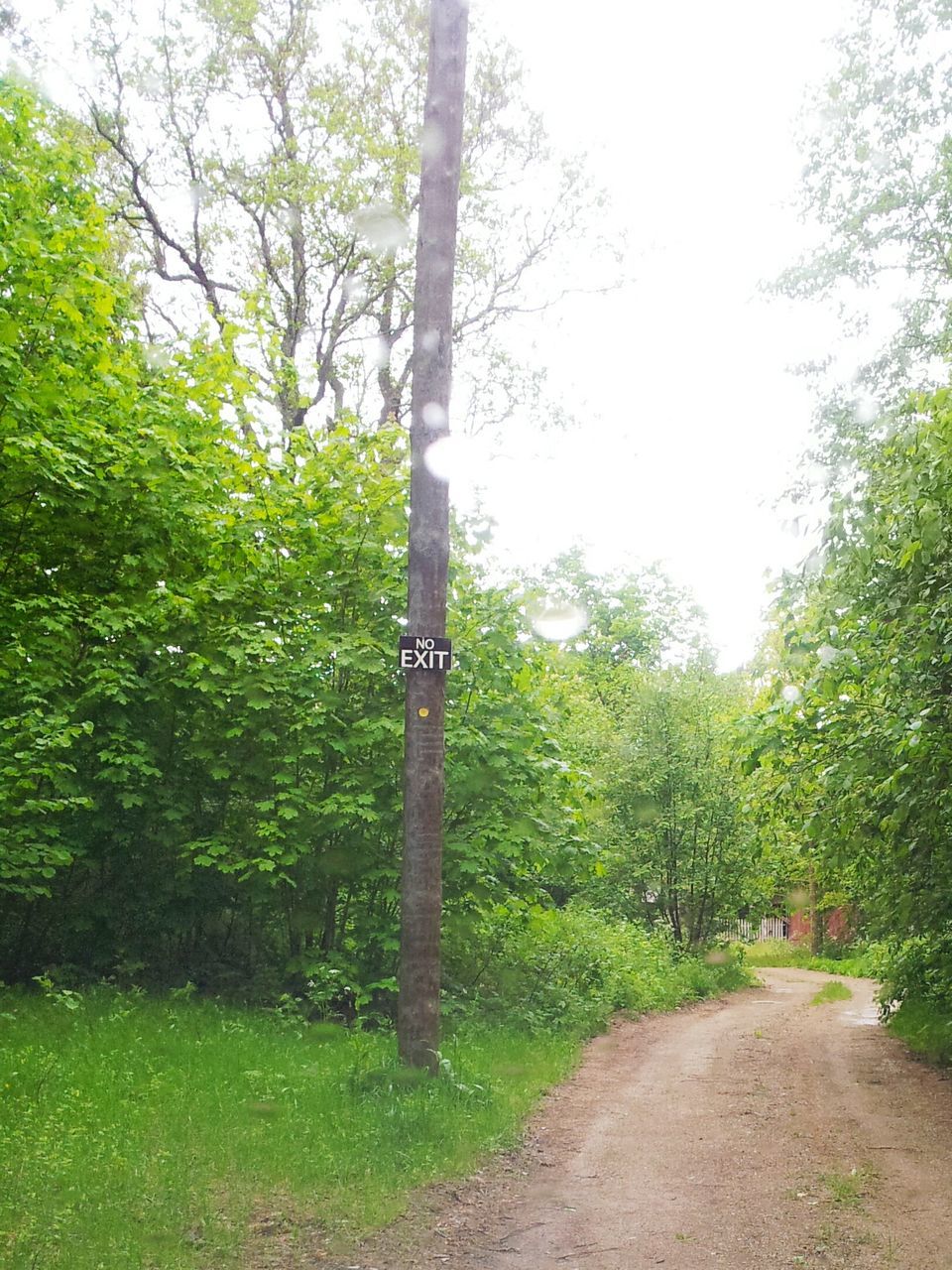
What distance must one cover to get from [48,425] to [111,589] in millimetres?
Answer: 1848

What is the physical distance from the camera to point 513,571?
13172 millimetres

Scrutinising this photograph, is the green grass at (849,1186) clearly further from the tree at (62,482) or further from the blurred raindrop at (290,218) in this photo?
the blurred raindrop at (290,218)

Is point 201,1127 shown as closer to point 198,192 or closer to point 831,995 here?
point 831,995

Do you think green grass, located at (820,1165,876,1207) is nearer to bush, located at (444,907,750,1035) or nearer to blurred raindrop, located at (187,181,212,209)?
bush, located at (444,907,750,1035)

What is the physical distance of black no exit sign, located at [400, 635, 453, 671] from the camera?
8125mm

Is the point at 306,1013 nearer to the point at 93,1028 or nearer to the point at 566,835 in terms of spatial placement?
the point at 93,1028

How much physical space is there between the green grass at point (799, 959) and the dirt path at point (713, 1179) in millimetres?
19118

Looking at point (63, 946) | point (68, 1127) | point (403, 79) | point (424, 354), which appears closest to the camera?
point (68, 1127)

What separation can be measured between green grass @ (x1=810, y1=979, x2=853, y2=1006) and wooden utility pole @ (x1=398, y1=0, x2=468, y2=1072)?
1423 centimetres

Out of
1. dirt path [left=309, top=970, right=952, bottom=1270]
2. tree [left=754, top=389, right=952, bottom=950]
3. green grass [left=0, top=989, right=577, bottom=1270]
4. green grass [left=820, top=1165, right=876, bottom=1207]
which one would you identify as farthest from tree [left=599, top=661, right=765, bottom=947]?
green grass [left=820, top=1165, right=876, bottom=1207]

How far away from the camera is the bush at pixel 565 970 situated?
12.9 metres

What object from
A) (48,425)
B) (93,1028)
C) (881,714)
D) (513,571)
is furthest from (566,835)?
(48,425)

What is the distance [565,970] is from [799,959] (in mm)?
22666

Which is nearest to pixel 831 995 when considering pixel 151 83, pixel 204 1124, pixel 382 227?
pixel 382 227
